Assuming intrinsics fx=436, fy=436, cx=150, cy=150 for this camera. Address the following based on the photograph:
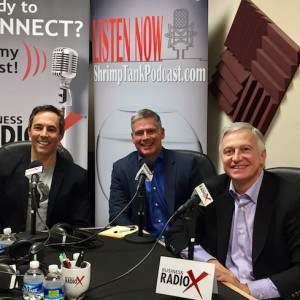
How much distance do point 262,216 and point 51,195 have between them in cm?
123

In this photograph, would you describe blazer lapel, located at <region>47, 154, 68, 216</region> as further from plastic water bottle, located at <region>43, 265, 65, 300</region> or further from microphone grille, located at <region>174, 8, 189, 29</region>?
microphone grille, located at <region>174, 8, 189, 29</region>

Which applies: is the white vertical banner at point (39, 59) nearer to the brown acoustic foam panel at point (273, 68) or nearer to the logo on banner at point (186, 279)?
the brown acoustic foam panel at point (273, 68)

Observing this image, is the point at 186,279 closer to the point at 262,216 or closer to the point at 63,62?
the point at 262,216

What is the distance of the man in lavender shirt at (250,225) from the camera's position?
1.82 metres

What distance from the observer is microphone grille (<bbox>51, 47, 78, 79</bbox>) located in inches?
142

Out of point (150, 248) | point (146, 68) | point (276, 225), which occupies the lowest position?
point (150, 248)

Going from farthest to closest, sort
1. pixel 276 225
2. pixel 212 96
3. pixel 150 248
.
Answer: pixel 212 96 < pixel 150 248 < pixel 276 225

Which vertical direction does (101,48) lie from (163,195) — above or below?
above

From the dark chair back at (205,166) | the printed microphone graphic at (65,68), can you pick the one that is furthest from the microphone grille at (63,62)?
the dark chair back at (205,166)

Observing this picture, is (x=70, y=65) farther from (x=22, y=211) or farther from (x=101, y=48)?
(x=22, y=211)

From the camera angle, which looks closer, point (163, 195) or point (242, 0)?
point (163, 195)


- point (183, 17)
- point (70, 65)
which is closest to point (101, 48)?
point (70, 65)

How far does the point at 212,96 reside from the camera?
13.2 ft

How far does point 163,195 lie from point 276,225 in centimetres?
104
